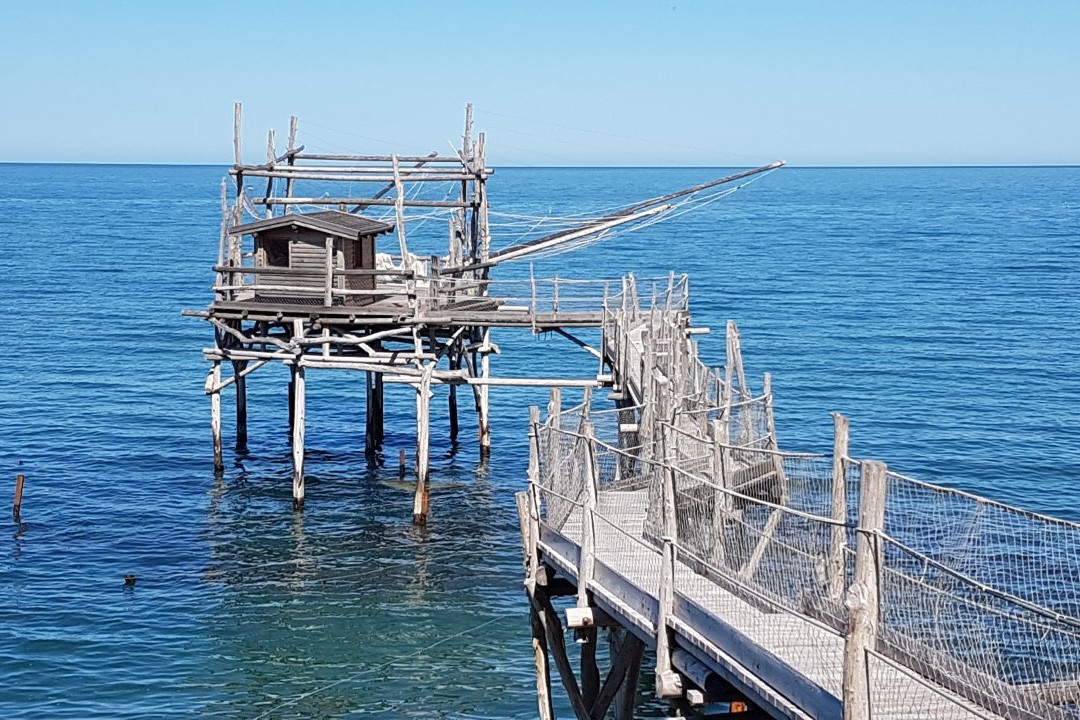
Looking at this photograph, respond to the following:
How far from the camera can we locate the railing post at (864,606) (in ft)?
32.0

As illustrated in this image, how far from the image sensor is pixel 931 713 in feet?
33.6

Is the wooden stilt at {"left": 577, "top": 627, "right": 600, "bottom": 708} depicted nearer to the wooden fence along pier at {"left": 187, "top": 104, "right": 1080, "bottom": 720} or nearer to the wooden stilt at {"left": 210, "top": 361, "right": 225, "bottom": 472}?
the wooden fence along pier at {"left": 187, "top": 104, "right": 1080, "bottom": 720}

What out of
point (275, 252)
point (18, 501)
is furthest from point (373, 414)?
point (18, 501)

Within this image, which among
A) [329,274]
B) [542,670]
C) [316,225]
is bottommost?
[542,670]

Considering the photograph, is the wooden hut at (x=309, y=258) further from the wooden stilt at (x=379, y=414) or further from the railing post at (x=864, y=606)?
the railing post at (x=864, y=606)

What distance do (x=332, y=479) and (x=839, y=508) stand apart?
22.5 meters

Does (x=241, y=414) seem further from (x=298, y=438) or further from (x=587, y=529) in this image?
(x=587, y=529)

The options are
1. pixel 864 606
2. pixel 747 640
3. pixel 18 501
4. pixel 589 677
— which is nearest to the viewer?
pixel 864 606

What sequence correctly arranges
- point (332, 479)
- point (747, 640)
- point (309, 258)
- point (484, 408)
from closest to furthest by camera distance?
point (747, 640) → point (309, 258) → point (332, 479) → point (484, 408)

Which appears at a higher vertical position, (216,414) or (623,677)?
(216,414)

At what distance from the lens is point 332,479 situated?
3378cm

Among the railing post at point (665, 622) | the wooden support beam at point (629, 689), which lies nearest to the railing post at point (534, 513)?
the wooden support beam at point (629, 689)

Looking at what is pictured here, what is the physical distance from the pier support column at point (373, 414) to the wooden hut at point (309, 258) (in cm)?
452

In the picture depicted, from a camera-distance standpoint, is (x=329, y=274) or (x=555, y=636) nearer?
(x=555, y=636)
